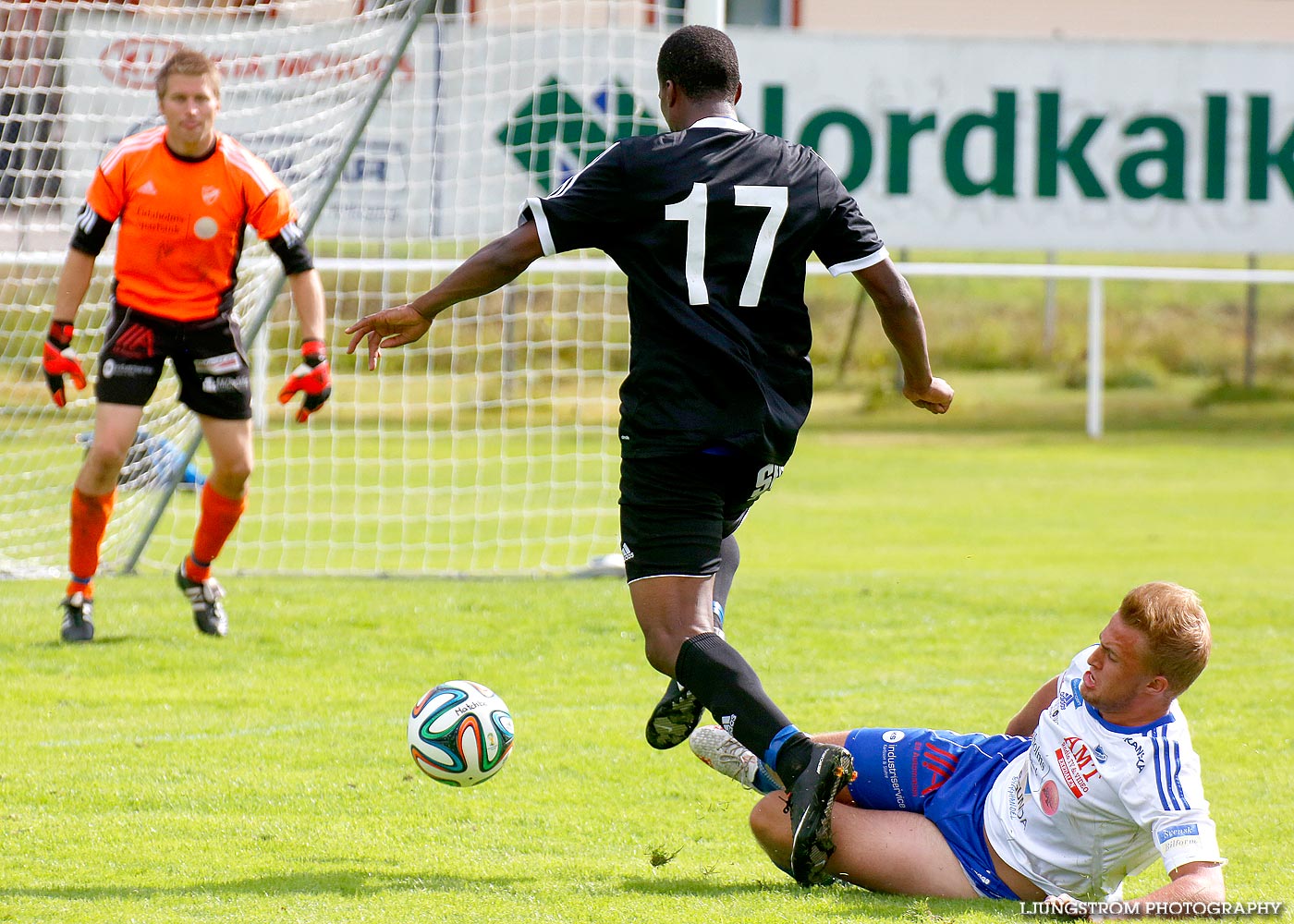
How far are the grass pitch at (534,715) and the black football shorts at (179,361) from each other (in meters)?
1.12

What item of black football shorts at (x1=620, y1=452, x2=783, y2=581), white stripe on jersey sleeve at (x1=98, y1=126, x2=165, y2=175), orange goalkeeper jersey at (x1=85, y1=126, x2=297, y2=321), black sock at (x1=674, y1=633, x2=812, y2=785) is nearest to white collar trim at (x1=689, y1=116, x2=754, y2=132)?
black football shorts at (x1=620, y1=452, x2=783, y2=581)

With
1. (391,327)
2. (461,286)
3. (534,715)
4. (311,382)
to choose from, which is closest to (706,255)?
(461,286)

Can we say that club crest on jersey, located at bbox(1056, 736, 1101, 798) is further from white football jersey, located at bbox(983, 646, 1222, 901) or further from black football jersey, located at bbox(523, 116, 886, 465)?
black football jersey, located at bbox(523, 116, 886, 465)

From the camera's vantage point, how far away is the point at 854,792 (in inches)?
160

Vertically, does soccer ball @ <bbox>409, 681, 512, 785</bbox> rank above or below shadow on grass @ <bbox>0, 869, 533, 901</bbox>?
above

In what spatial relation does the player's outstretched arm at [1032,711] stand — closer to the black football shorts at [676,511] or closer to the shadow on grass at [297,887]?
the black football shorts at [676,511]

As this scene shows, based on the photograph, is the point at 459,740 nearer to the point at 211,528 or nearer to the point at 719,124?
the point at 719,124

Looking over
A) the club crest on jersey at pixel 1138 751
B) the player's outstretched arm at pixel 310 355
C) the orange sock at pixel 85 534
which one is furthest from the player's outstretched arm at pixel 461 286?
the orange sock at pixel 85 534

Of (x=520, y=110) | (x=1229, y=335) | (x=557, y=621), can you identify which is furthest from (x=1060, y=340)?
(x=557, y=621)

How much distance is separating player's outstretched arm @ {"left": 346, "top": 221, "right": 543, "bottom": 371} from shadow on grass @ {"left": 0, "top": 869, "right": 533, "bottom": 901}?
1310mm

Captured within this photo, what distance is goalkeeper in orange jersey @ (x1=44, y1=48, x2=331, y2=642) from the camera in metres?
6.52

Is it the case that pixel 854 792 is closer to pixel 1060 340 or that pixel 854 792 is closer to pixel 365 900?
pixel 365 900

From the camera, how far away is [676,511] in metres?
4.09

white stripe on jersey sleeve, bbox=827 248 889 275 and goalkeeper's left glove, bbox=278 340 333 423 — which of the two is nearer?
white stripe on jersey sleeve, bbox=827 248 889 275
